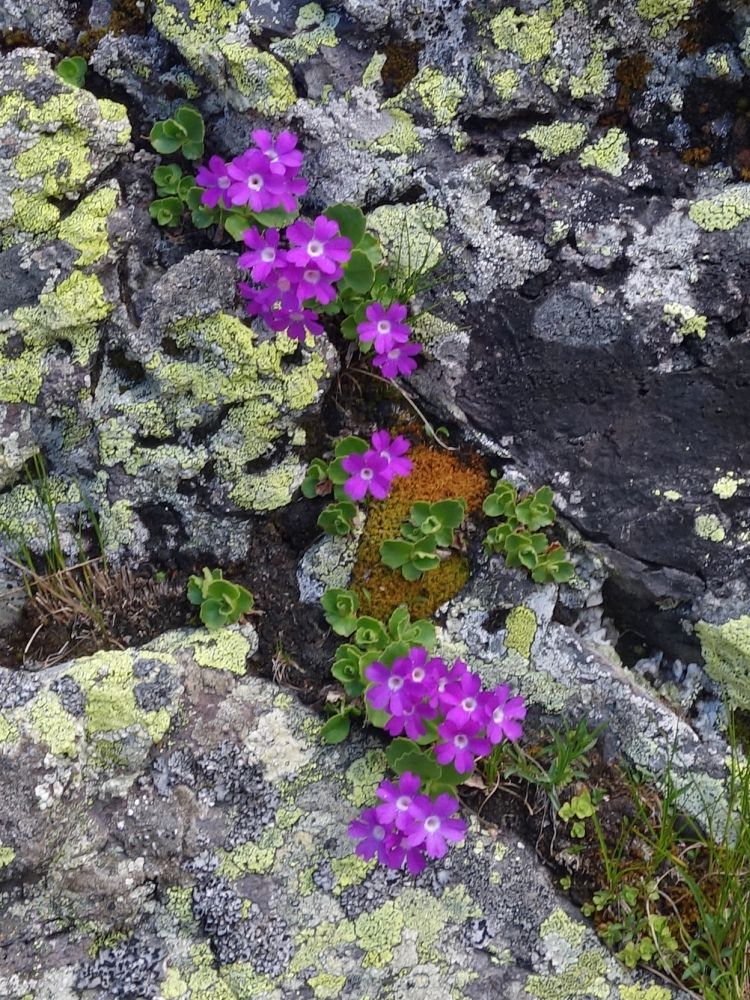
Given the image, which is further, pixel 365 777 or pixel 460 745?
pixel 365 777

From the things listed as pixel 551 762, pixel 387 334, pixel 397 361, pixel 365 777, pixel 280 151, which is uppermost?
pixel 280 151

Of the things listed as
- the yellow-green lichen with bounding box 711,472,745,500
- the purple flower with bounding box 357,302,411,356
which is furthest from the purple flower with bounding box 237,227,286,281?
the yellow-green lichen with bounding box 711,472,745,500

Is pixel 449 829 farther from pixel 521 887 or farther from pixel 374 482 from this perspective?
pixel 374 482

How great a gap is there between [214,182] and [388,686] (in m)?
1.92

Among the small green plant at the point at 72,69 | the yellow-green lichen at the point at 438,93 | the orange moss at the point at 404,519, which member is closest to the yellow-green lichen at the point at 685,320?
the orange moss at the point at 404,519

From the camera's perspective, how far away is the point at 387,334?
133 inches

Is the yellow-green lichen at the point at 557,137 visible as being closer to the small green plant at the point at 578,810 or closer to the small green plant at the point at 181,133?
the small green plant at the point at 181,133

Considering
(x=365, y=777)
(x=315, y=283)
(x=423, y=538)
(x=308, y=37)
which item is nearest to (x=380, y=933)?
A: (x=365, y=777)

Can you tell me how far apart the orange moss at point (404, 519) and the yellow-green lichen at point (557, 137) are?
1202 millimetres

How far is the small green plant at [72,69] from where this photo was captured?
3551 mm

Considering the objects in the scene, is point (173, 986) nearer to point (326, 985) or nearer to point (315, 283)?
point (326, 985)

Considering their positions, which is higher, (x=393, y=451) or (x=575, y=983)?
(x=393, y=451)

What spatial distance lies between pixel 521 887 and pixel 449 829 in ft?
1.25

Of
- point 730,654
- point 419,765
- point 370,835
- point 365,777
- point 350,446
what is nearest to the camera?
point 370,835
